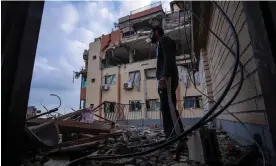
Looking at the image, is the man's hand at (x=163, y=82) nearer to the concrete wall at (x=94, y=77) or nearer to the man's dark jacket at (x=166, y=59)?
the man's dark jacket at (x=166, y=59)

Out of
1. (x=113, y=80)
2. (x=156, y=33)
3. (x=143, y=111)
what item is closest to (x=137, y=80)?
(x=113, y=80)

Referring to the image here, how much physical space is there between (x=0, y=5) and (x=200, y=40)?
4.46 m

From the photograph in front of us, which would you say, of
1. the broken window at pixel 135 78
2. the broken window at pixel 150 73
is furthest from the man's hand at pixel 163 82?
the broken window at pixel 135 78

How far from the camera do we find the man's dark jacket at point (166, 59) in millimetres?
2303

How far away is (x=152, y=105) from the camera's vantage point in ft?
49.8

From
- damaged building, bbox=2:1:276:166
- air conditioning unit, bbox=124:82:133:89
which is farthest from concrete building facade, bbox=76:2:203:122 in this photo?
damaged building, bbox=2:1:276:166

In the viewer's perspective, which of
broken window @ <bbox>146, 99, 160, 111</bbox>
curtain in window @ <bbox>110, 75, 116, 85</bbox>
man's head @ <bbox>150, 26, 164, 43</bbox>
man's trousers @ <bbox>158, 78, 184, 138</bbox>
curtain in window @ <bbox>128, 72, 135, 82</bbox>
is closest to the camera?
man's trousers @ <bbox>158, 78, 184, 138</bbox>

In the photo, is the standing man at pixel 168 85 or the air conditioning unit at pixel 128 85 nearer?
the standing man at pixel 168 85

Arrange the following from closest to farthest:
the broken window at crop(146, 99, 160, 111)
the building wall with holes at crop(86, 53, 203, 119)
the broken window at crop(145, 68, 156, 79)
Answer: the building wall with holes at crop(86, 53, 203, 119)
the broken window at crop(146, 99, 160, 111)
the broken window at crop(145, 68, 156, 79)

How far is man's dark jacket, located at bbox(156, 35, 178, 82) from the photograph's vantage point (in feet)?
7.55

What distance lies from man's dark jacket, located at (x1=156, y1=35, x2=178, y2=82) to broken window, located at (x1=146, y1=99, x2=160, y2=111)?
1245 centimetres

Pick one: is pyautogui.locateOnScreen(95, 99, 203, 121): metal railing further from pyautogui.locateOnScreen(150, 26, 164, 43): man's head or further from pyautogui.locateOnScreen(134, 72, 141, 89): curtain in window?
pyautogui.locateOnScreen(150, 26, 164, 43): man's head

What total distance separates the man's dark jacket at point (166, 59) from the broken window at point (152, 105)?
12.4 metres

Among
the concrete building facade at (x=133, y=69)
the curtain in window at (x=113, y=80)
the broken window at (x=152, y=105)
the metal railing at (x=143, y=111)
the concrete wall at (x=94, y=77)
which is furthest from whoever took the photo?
the concrete wall at (x=94, y=77)
